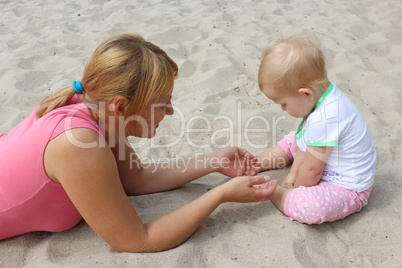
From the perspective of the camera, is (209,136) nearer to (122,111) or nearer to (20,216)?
(122,111)

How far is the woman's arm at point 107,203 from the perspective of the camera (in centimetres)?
148

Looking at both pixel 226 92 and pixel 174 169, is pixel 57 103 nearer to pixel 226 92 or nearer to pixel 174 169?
pixel 174 169

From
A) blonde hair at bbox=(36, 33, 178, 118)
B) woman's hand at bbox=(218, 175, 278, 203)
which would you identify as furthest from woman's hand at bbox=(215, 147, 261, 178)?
blonde hair at bbox=(36, 33, 178, 118)

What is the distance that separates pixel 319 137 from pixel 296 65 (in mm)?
392

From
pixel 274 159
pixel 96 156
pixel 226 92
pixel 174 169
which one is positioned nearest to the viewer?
pixel 96 156

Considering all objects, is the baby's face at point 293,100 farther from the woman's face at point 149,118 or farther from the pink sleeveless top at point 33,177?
the pink sleeveless top at point 33,177

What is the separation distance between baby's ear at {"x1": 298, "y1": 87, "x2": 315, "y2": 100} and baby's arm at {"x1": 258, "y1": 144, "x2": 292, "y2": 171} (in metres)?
0.58

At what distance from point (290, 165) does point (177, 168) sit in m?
0.79

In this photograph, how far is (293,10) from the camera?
4961mm

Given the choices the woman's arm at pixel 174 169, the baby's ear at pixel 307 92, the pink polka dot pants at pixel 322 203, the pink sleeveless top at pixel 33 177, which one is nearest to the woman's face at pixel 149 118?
the pink sleeveless top at pixel 33 177

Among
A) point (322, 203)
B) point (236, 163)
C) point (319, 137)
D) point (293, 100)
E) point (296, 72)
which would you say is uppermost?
point (296, 72)

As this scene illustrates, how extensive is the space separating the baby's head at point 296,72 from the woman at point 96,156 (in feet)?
1.82

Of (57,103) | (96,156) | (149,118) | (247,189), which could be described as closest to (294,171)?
(247,189)

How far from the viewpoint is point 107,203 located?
155 cm
